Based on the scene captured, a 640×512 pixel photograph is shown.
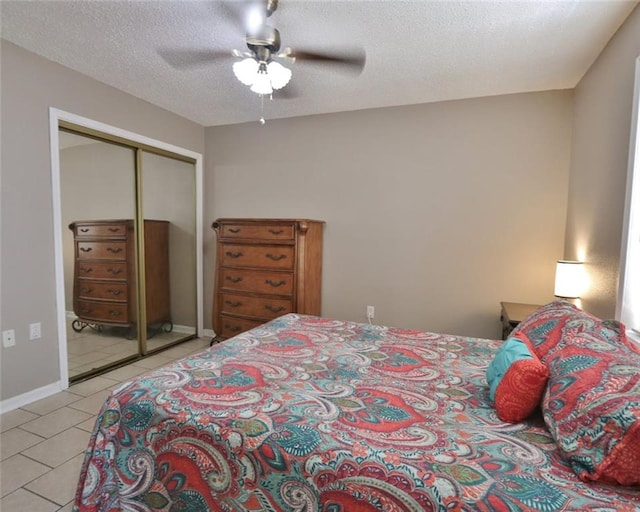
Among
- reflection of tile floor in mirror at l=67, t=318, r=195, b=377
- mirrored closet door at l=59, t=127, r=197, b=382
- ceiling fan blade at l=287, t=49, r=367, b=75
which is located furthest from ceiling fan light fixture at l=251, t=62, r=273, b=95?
reflection of tile floor in mirror at l=67, t=318, r=195, b=377

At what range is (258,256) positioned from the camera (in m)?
3.36

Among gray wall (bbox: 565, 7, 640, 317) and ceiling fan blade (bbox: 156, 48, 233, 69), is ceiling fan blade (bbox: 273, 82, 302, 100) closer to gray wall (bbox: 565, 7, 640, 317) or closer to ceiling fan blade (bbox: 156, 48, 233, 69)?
ceiling fan blade (bbox: 156, 48, 233, 69)

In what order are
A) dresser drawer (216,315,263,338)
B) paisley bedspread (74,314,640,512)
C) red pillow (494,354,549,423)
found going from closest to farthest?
1. paisley bedspread (74,314,640,512)
2. red pillow (494,354,549,423)
3. dresser drawer (216,315,263,338)

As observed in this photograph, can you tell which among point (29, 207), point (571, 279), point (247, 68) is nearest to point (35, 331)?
point (29, 207)

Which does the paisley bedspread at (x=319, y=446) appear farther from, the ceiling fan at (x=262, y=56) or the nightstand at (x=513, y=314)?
the ceiling fan at (x=262, y=56)

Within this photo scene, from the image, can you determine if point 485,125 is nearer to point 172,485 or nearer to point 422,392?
point 422,392

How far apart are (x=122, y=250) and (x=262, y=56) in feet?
7.75

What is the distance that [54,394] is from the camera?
268cm

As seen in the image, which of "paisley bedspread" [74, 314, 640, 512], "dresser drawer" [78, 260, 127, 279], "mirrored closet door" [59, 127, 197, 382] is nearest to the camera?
"paisley bedspread" [74, 314, 640, 512]

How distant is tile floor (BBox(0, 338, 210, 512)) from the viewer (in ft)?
5.49

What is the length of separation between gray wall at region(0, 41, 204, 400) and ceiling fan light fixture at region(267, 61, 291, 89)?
1908 mm

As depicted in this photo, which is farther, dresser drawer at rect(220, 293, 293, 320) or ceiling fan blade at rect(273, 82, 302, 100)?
dresser drawer at rect(220, 293, 293, 320)

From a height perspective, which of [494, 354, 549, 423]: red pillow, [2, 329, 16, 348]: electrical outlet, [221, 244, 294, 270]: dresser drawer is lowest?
[2, 329, 16, 348]: electrical outlet

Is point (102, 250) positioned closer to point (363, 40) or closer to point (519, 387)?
point (363, 40)
